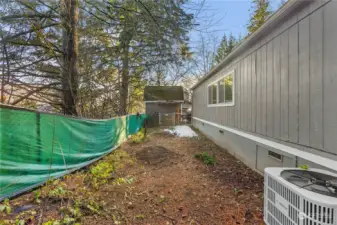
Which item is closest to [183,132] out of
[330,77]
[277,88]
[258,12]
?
[277,88]

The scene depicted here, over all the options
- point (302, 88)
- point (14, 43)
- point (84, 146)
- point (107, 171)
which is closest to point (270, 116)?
point (302, 88)

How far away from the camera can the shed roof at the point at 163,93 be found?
54.7ft

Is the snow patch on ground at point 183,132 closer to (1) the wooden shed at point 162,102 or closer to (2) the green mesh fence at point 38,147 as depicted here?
(1) the wooden shed at point 162,102

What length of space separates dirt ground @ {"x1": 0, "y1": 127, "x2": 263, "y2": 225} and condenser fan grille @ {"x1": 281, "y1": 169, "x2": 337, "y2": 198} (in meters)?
1.20

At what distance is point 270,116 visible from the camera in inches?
156

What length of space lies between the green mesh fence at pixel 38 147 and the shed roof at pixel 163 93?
38.2ft

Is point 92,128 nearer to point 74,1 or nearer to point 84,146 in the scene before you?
point 84,146

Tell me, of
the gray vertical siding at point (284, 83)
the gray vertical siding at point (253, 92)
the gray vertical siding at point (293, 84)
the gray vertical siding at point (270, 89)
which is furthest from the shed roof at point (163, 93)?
the gray vertical siding at point (293, 84)

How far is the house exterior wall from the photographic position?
2.47 m

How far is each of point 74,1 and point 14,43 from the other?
5.63 feet

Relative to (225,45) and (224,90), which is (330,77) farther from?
(225,45)

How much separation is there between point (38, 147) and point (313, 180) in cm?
362

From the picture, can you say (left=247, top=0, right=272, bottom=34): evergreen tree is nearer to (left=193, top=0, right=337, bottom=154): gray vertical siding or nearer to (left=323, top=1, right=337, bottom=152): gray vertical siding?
(left=193, top=0, right=337, bottom=154): gray vertical siding

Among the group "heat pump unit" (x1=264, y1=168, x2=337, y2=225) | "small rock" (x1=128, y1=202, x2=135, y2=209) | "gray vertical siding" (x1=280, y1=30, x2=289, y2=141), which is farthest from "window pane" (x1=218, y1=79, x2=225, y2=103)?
"heat pump unit" (x1=264, y1=168, x2=337, y2=225)
